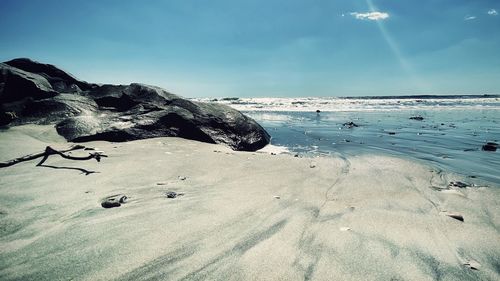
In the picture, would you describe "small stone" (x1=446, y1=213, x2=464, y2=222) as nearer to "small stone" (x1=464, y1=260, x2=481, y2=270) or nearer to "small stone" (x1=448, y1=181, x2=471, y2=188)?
"small stone" (x1=464, y1=260, x2=481, y2=270)

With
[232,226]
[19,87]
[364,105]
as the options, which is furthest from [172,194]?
[364,105]

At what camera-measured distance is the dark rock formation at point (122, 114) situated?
5.32 m

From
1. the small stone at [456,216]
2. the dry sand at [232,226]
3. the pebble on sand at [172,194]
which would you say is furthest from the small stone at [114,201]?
the small stone at [456,216]

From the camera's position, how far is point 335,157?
5207mm

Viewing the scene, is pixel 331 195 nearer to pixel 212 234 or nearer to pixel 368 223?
pixel 368 223

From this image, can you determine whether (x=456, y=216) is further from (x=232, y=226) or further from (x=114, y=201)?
(x=114, y=201)

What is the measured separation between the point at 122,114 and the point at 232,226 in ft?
16.0

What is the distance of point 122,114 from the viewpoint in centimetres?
604

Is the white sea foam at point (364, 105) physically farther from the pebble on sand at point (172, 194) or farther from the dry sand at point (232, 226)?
the pebble on sand at point (172, 194)

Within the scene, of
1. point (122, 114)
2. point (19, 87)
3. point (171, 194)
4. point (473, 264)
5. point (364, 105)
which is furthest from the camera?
point (364, 105)

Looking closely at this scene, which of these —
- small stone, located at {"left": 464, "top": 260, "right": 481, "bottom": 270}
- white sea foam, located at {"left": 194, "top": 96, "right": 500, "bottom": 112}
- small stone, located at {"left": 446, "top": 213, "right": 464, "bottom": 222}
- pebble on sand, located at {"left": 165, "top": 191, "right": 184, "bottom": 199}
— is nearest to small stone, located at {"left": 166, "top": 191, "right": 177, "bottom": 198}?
pebble on sand, located at {"left": 165, "top": 191, "right": 184, "bottom": 199}

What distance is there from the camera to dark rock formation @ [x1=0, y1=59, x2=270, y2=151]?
532cm

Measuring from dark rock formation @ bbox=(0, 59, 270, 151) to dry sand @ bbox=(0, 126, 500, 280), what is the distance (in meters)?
1.77

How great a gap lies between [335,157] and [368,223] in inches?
121
